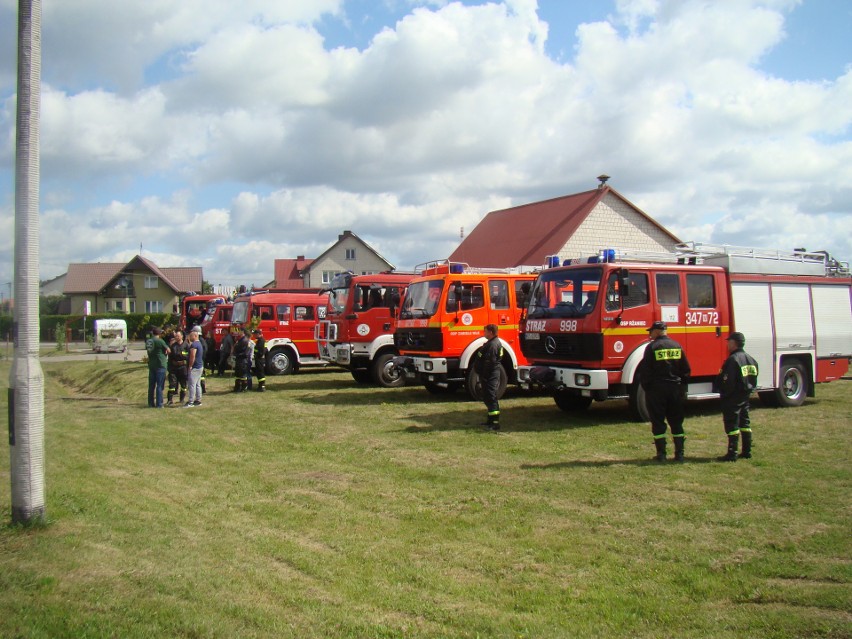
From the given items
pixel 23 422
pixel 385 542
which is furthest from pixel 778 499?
pixel 23 422

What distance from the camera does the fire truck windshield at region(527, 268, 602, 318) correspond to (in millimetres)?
11695

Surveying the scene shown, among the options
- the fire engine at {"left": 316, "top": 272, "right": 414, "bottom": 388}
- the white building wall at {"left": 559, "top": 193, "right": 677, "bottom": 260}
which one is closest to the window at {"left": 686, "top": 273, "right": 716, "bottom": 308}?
the fire engine at {"left": 316, "top": 272, "right": 414, "bottom": 388}

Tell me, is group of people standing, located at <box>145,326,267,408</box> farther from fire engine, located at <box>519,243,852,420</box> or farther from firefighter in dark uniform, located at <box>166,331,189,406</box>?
fire engine, located at <box>519,243,852,420</box>

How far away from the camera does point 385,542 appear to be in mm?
6145

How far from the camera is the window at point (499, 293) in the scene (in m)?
15.1

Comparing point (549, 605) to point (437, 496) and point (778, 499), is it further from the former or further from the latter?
point (778, 499)

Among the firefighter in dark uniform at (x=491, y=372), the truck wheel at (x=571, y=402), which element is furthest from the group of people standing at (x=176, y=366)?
the truck wheel at (x=571, y=402)

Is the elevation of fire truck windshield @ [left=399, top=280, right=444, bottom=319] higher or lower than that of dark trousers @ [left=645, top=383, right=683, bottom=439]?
higher

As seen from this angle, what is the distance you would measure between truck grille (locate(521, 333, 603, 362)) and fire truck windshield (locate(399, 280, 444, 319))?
2538 mm

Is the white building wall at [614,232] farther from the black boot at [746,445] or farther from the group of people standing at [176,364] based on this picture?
the black boot at [746,445]

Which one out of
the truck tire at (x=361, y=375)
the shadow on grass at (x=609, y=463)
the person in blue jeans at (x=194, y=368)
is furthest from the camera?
the truck tire at (x=361, y=375)

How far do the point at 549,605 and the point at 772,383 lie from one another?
1004cm

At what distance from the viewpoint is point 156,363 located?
1544cm

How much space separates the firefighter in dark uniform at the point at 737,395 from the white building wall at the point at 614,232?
916 inches
